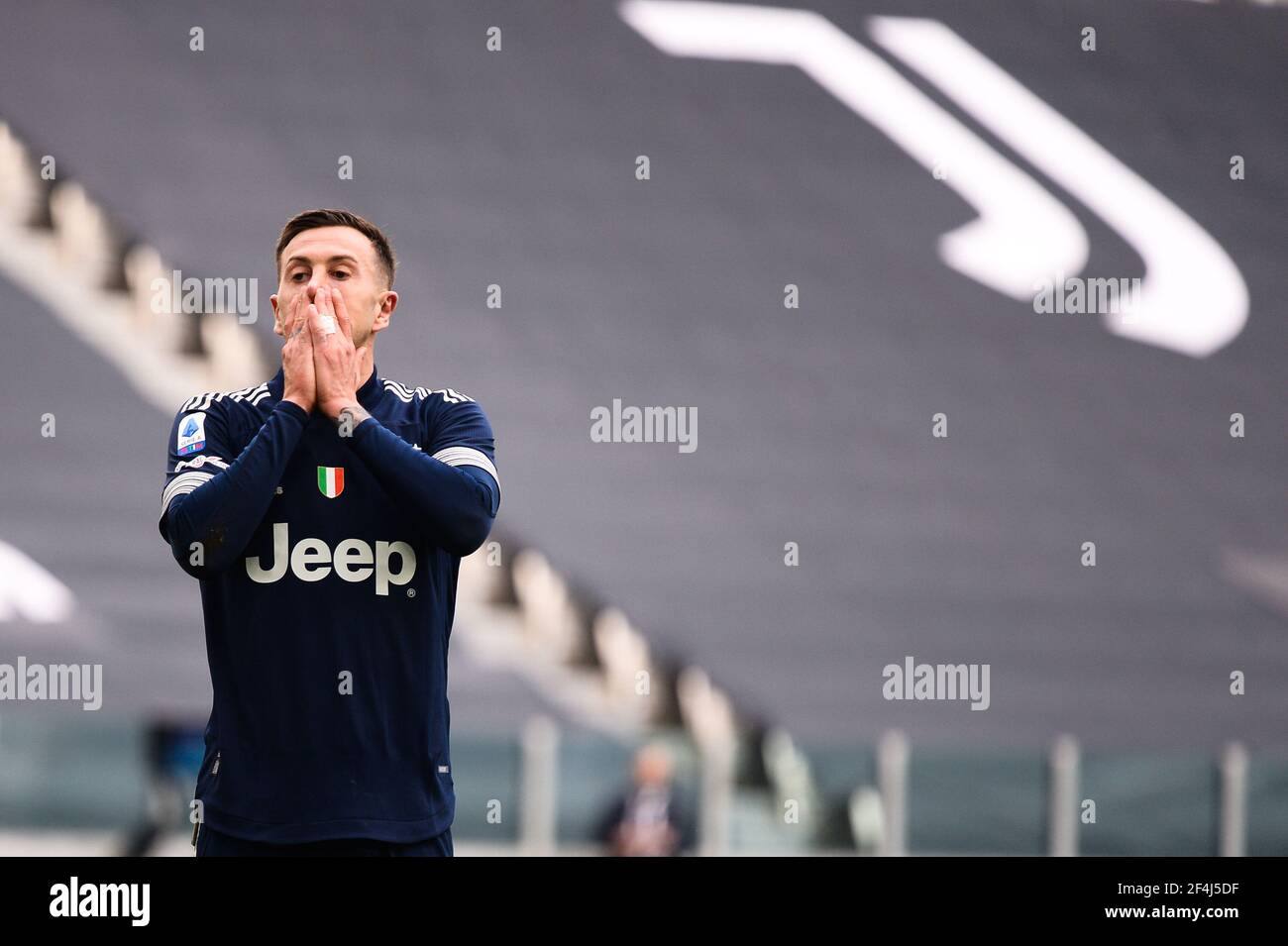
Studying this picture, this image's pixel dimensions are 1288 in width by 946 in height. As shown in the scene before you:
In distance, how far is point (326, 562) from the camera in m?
1.56

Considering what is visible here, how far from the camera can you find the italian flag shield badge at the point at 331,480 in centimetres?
160

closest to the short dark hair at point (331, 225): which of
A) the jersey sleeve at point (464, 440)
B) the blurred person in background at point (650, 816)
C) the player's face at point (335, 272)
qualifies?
the player's face at point (335, 272)

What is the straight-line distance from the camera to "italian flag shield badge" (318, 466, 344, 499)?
1.60m

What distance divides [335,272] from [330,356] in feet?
0.40

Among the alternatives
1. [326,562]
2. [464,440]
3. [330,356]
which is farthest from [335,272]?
[326,562]

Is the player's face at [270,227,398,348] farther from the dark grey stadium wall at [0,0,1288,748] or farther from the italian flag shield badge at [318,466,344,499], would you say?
the dark grey stadium wall at [0,0,1288,748]

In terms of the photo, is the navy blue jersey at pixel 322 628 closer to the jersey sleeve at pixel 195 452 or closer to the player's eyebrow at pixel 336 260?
the jersey sleeve at pixel 195 452

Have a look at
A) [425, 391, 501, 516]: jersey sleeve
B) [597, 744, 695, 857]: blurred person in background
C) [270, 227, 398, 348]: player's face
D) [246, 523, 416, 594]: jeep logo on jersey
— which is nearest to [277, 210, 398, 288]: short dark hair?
[270, 227, 398, 348]: player's face

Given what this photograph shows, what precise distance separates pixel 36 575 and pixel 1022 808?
3.77m

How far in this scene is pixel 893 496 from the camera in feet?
17.6

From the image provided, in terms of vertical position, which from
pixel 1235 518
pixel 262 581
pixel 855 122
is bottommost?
pixel 262 581

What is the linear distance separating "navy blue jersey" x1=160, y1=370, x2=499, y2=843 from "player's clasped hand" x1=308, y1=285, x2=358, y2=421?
4cm

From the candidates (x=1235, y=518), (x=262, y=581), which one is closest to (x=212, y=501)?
(x=262, y=581)

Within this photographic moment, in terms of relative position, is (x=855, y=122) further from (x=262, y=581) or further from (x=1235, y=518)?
(x=262, y=581)
